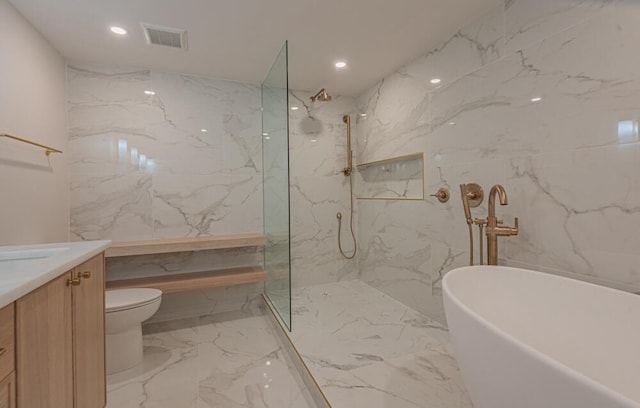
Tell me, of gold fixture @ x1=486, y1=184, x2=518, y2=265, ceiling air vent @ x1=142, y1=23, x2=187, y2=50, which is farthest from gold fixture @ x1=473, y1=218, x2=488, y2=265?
ceiling air vent @ x1=142, y1=23, x2=187, y2=50

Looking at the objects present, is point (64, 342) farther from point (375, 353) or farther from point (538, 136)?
point (538, 136)

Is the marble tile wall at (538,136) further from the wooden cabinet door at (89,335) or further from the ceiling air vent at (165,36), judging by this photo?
the wooden cabinet door at (89,335)

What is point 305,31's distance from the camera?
1986 millimetres

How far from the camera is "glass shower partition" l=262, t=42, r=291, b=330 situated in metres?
2.13

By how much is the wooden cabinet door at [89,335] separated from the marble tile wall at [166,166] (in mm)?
1284

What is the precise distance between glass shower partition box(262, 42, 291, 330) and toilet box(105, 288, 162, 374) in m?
0.89

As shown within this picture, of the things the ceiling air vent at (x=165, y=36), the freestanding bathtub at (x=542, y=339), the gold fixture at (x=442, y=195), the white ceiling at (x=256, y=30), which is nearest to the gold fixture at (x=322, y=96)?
the white ceiling at (x=256, y=30)

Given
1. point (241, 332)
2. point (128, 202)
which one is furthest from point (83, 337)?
point (128, 202)

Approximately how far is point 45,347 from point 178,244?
5.06 feet

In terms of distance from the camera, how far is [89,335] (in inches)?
47.7

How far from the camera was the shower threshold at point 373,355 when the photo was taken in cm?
144

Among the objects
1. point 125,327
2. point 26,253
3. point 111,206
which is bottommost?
point 125,327

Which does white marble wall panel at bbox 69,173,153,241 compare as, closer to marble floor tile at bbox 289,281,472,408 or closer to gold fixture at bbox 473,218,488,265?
marble floor tile at bbox 289,281,472,408

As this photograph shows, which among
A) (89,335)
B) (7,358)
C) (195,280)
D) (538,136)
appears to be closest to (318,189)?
(195,280)
